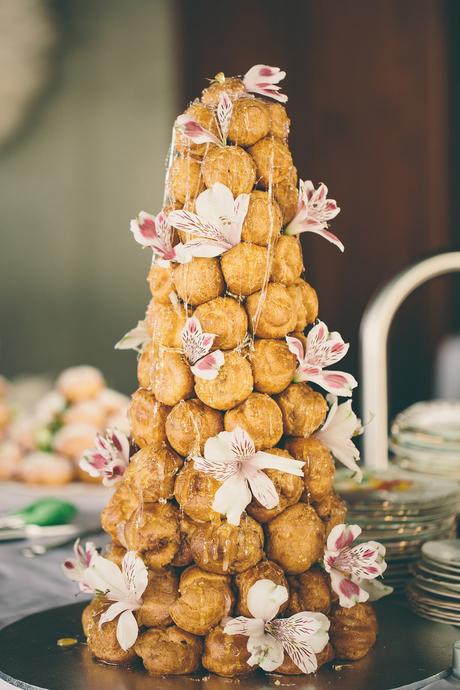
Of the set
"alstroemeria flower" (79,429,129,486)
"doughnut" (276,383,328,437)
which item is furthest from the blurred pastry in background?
"doughnut" (276,383,328,437)

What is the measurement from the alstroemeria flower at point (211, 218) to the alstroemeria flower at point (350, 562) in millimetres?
336

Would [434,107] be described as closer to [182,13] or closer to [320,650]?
[182,13]

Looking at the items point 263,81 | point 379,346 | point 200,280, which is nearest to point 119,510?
point 200,280

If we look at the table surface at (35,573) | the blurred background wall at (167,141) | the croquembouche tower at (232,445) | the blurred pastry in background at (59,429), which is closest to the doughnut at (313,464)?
the croquembouche tower at (232,445)

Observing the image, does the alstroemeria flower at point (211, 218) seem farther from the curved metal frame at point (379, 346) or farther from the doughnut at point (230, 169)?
the curved metal frame at point (379, 346)

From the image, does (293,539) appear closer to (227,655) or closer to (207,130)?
(227,655)

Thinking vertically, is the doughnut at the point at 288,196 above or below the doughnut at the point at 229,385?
above

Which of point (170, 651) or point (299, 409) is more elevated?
point (299, 409)

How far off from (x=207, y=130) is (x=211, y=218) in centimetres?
10

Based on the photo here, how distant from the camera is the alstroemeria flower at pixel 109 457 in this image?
3.45ft

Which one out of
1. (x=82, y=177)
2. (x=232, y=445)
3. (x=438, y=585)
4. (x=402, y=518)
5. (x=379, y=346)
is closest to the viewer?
(x=232, y=445)

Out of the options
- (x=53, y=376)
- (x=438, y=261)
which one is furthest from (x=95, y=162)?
(x=438, y=261)

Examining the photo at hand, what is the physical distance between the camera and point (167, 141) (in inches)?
194

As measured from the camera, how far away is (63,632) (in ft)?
3.56
